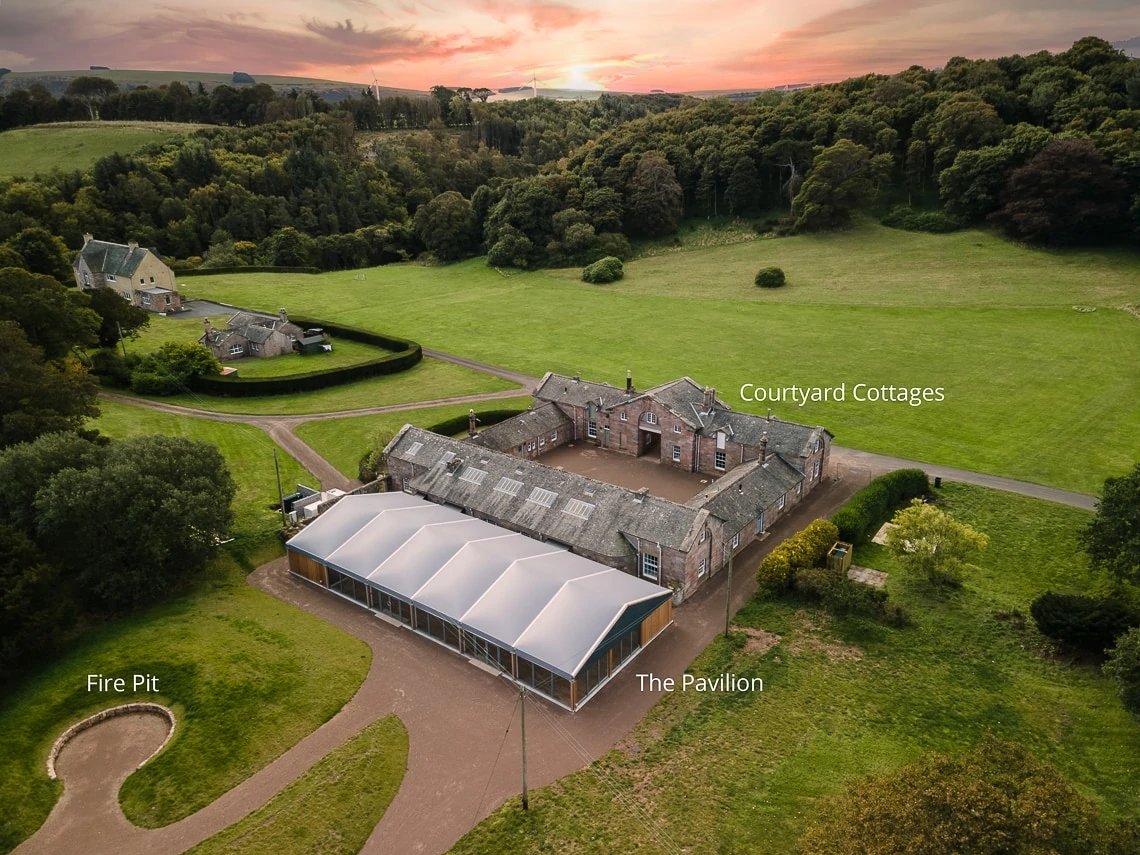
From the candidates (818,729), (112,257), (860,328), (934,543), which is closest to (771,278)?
(860,328)

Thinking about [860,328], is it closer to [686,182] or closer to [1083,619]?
[1083,619]

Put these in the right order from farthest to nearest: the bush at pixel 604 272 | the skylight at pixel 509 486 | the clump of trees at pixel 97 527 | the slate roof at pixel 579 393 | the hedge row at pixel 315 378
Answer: the bush at pixel 604 272 → the hedge row at pixel 315 378 → the slate roof at pixel 579 393 → the skylight at pixel 509 486 → the clump of trees at pixel 97 527

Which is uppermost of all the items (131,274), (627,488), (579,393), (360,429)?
(131,274)

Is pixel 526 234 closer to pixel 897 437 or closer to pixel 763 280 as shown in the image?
pixel 763 280

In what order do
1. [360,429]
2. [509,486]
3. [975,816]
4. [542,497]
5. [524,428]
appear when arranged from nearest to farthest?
[975,816], [542,497], [509,486], [524,428], [360,429]

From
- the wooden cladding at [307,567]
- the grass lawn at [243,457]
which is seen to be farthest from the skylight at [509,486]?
the grass lawn at [243,457]

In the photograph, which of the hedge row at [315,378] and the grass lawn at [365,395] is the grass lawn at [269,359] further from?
the grass lawn at [365,395]
